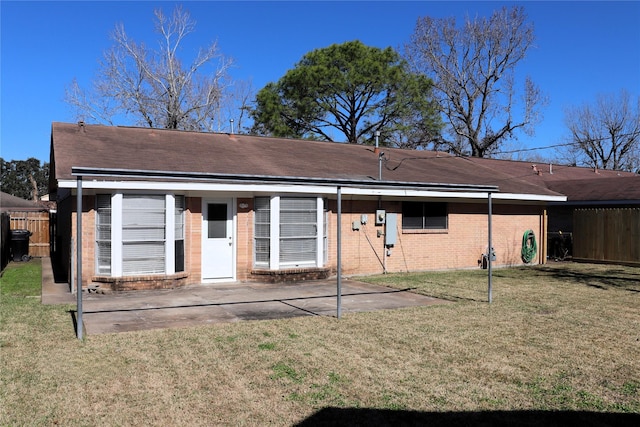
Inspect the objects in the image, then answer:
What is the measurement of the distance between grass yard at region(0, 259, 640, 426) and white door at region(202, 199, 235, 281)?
386 centimetres

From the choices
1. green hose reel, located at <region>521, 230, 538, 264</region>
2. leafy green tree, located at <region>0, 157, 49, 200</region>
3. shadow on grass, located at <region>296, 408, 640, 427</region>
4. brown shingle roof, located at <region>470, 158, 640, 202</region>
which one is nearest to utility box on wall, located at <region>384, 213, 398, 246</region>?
brown shingle roof, located at <region>470, 158, 640, 202</region>

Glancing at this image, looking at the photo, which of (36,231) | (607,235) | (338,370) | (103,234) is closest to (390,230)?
(103,234)

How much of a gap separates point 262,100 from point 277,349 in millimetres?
29079

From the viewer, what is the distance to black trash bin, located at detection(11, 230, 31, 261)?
19.1 meters

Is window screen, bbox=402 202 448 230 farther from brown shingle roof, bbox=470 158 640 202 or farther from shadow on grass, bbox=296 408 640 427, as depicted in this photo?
shadow on grass, bbox=296 408 640 427

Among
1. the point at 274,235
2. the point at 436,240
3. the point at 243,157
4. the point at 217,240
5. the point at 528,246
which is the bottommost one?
the point at 528,246

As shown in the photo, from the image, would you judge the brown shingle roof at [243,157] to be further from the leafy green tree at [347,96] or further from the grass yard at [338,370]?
the leafy green tree at [347,96]

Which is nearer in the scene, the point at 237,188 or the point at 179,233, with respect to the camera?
the point at 179,233

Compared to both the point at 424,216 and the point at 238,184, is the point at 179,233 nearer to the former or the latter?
the point at 238,184

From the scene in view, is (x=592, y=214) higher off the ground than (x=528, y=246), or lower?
higher

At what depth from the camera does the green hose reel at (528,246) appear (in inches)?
736

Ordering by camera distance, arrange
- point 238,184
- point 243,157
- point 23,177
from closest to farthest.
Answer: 1. point 238,184
2. point 243,157
3. point 23,177

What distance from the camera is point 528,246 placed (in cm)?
1880

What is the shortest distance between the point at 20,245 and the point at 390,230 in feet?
42.3
